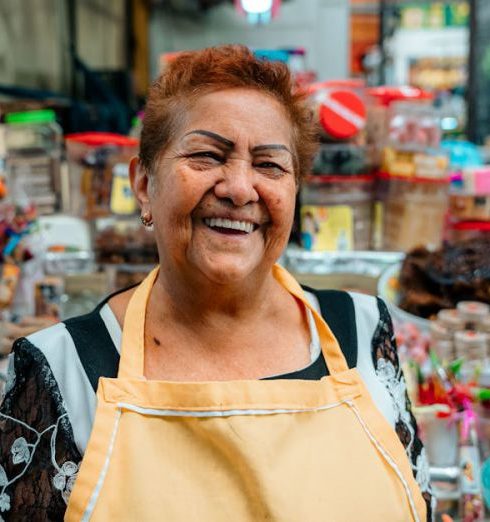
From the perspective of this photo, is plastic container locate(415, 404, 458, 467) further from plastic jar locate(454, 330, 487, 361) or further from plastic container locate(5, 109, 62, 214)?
plastic container locate(5, 109, 62, 214)

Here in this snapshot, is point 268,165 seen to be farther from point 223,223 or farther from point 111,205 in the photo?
point 111,205

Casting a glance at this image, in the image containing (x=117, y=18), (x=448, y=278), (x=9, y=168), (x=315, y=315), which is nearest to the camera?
(x=315, y=315)

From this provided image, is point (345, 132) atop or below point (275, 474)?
atop

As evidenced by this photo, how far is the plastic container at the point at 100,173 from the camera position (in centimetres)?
299

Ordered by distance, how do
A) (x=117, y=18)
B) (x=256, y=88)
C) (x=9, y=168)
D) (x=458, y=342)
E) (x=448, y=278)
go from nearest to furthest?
1. (x=256, y=88)
2. (x=458, y=342)
3. (x=448, y=278)
4. (x=9, y=168)
5. (x=117, y=18)

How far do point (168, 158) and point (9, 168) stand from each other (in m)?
2.03

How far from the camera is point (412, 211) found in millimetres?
3293

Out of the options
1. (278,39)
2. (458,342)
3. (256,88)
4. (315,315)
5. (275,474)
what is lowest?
(458,342)

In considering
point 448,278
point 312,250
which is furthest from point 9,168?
point 448,278

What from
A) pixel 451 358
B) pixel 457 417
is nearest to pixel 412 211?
pixel 451 358

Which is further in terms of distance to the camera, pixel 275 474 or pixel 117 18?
pixel 117 18

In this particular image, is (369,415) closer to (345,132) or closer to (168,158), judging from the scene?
(168,158)

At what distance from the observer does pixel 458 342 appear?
2365mm

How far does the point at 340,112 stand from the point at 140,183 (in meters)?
1.91
